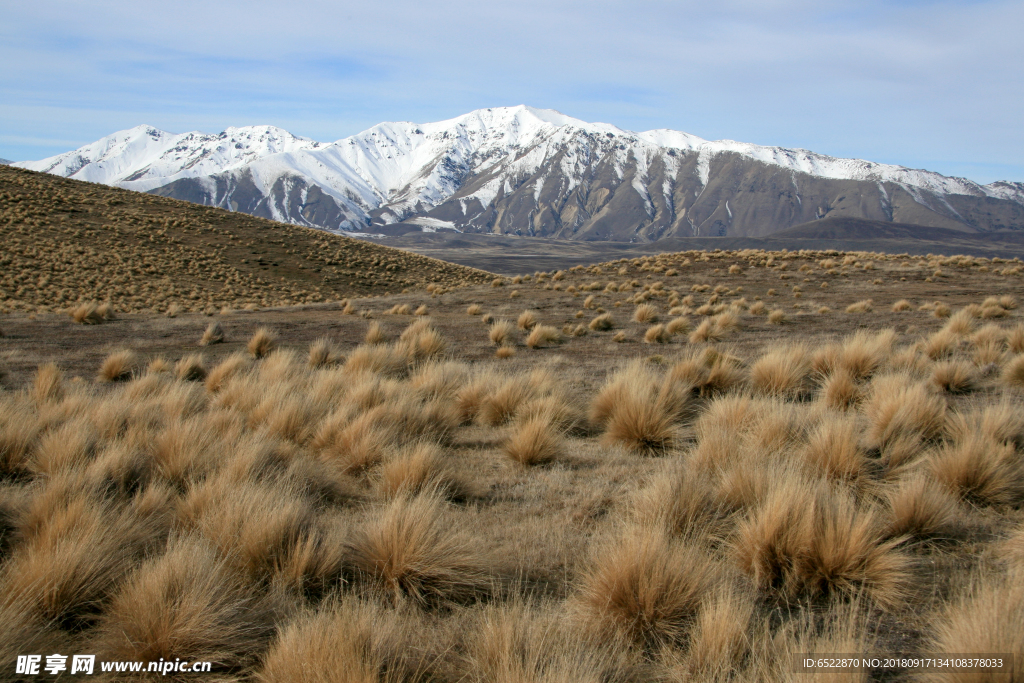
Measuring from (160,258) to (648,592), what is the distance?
136 feet

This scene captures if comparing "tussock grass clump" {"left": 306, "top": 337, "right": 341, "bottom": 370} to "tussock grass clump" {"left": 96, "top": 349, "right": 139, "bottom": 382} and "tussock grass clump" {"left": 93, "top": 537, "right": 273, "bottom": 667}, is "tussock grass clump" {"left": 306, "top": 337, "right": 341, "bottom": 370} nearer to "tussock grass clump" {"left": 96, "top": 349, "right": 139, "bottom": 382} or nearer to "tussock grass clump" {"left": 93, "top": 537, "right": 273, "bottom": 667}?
"tussock grass clump" {"left": 96, "top": 349, "right": 139, "bottom": 382}

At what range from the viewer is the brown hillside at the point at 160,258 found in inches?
1153

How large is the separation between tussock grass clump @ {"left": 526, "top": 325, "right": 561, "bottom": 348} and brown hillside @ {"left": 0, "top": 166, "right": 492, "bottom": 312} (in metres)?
20.4

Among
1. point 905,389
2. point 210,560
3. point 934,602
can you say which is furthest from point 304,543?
point 905,389

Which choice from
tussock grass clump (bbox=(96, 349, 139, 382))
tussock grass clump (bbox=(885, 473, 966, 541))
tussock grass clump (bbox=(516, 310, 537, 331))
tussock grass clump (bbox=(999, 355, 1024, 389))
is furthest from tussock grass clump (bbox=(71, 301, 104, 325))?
tussock grass clump (bbox=(999, 355, 1024, 389))

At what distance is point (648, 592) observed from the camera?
258 centimetres

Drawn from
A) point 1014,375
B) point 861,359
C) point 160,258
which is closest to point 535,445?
point 861,359

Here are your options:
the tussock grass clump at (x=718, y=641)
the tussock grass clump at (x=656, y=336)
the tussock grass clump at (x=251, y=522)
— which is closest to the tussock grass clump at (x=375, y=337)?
the tussock grass clump at (x=656, y=336)

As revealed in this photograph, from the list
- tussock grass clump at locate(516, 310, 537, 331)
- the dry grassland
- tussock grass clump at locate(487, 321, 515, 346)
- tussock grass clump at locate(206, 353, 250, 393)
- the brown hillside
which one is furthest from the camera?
the brown hillside

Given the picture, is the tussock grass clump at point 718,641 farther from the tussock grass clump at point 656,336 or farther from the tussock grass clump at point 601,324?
the tussock grass clump at point 601,324

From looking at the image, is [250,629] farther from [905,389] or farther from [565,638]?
[905,389]

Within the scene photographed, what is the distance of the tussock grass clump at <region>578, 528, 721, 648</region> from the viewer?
2.52 meters

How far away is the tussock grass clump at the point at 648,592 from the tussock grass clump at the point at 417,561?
24.1 inches

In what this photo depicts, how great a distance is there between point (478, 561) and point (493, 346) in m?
9.33
